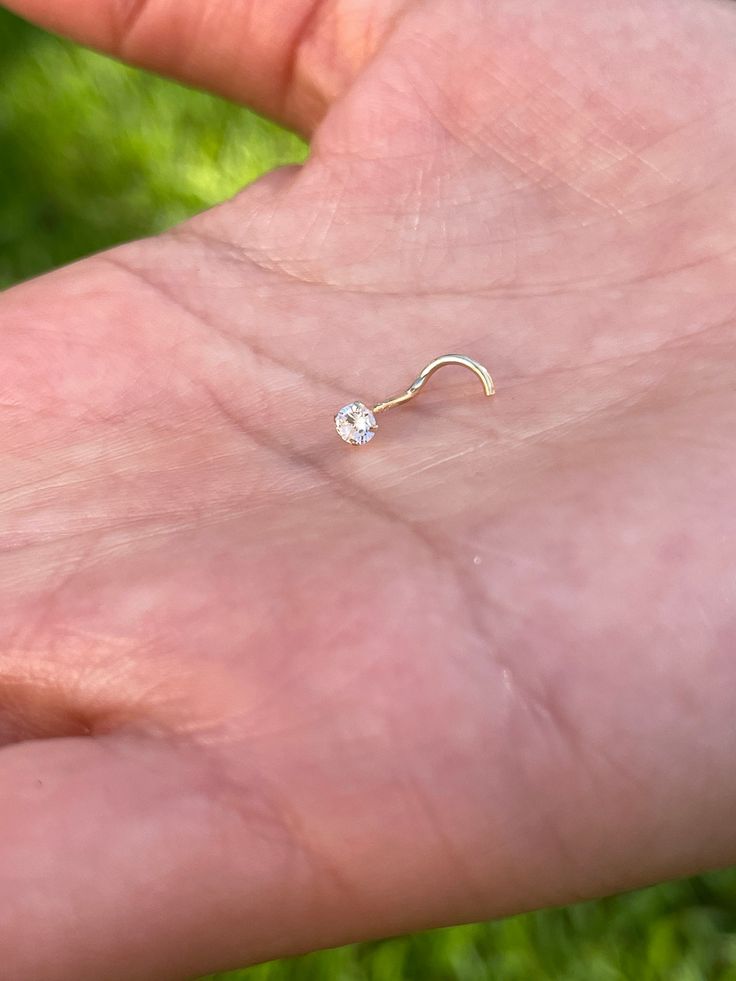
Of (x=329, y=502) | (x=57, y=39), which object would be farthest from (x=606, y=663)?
(x=57, y=39)

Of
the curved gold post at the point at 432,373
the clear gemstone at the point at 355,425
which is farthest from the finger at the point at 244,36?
the clear gemstone at the point at 355,425

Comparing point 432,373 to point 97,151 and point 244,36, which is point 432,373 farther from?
point 97,151

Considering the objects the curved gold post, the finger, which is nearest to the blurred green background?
the finger

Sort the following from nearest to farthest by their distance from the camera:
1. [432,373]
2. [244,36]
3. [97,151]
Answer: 1. [432,373]
2. [244,36]
3. [97,151]

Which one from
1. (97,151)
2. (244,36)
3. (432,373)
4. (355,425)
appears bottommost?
(355,425)

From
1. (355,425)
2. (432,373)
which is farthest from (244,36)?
(355,425)

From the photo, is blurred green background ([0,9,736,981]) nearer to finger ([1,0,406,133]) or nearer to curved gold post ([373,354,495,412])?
finger ([1,0,406,133])
